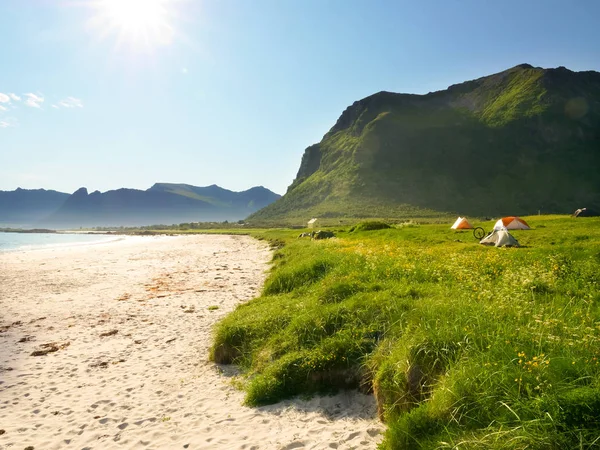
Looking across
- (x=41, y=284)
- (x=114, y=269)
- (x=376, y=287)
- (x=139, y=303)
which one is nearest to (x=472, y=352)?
(x=376, y=287)

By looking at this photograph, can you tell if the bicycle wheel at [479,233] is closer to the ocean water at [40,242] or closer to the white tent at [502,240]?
the white tent at [502,240]

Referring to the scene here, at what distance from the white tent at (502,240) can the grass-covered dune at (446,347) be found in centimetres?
1059

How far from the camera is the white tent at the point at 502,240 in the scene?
27.2 m

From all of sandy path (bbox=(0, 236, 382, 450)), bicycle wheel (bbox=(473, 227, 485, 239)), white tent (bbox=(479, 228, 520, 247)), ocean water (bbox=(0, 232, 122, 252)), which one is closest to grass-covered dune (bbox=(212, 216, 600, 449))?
sandy path (bbox=(0, 236, 382, 450))

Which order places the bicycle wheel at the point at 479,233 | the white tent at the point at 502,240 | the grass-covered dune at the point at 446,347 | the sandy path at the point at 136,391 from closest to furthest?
the grass-covered dune at the point at 446,347, the sandy path at the point at 136,391, the white tent at the point at 502,240, the bicycle wheel at the point at 479,233

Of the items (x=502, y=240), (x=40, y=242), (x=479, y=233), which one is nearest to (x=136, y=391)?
(x=502, y=240)

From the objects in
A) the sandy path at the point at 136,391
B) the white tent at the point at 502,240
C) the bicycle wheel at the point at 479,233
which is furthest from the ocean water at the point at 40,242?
the white tent at the point at 502,240

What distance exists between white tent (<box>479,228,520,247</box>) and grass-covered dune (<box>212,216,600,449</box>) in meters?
10.6

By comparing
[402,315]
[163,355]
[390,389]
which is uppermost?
[402,315]

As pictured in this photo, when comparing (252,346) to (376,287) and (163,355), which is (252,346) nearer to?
(163,355)

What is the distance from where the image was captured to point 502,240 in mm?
27750

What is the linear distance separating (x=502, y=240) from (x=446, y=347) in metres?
24.4

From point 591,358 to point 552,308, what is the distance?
340cm

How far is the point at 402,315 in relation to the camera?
376 inches
